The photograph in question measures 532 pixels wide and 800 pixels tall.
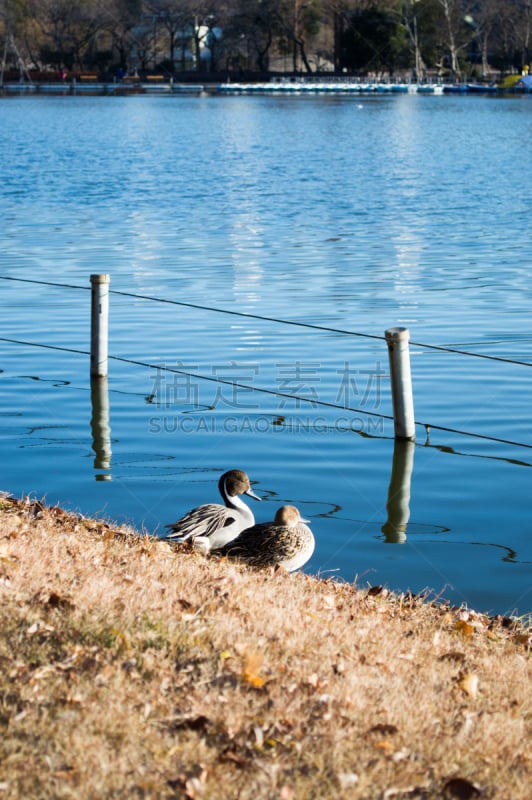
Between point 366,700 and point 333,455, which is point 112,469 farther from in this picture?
point 366,700

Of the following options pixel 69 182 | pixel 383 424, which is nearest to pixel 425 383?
pixel 383 424

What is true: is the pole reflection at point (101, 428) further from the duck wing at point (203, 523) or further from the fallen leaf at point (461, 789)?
the fallen leaf at point (461, 789)

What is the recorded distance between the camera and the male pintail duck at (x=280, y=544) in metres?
8.38

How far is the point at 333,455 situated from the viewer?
12531mm

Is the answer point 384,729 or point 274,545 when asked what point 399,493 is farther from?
point 384,729

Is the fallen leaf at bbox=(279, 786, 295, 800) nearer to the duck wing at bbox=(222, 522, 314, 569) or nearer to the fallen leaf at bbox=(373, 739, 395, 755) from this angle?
the fallen leaf at bbox=(373, 739, 395, 755)

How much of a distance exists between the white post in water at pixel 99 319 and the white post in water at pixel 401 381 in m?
3.69

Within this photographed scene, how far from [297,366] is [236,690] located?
10.8 meters

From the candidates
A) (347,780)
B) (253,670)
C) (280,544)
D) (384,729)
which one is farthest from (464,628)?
(347,780)

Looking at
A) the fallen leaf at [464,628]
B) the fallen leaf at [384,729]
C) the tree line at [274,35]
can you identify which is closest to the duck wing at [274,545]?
the fallen leaf at [464,628]

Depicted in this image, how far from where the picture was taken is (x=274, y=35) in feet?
603

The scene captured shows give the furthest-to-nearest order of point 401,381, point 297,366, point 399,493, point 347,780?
point 297,366
point 401,381
point 399,493
point 347,780

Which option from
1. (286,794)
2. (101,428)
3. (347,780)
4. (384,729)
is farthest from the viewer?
(101,428)

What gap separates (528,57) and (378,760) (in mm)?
183424
